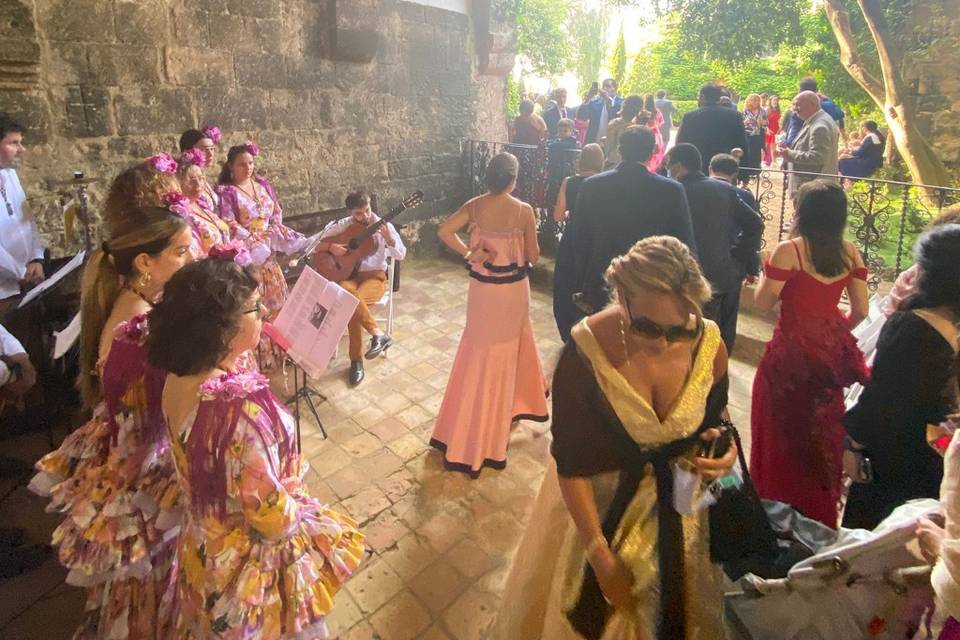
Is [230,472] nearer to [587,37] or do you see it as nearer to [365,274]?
[365,274]

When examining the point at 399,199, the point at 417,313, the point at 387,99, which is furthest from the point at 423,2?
the point at 417,313

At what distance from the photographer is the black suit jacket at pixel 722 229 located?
3.41m

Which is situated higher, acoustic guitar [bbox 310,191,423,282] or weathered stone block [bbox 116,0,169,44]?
weathered stone block [bbox 116,0,169,44]

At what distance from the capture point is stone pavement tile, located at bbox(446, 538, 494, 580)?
2.72 m

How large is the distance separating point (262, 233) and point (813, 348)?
3936 mm

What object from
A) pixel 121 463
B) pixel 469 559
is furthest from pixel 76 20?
pixel 469 559

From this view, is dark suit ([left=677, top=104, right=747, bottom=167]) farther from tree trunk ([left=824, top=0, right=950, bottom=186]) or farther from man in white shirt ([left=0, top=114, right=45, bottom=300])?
tree trunk ([left=824, top=0, right=950, bottom=186])

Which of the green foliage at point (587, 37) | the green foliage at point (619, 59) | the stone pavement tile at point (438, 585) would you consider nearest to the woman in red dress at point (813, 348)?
the stone pavement tile at point (438, 585)

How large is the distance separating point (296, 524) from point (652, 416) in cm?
109

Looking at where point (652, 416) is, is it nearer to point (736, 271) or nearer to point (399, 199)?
point (736, 271)

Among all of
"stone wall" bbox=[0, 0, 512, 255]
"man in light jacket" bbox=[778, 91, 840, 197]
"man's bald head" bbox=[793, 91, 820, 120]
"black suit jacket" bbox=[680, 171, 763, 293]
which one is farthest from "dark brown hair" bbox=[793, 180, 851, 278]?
"stone wall" bbox=[0, 0, 512, 255]

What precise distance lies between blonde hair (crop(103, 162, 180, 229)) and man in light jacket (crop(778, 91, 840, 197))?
5754 mm

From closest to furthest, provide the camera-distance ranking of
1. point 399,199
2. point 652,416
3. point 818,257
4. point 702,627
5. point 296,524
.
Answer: point 652,416 < point 702,627 < point 296,524 < point 818,257 < point 399,199

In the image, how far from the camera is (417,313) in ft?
19.5
